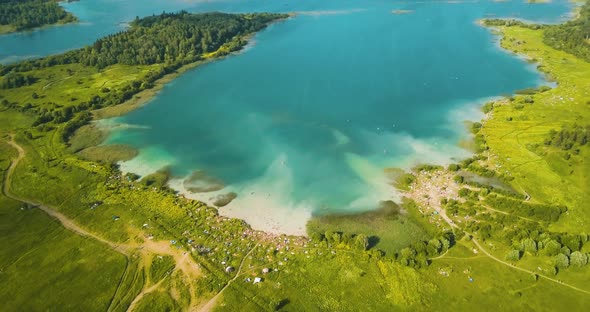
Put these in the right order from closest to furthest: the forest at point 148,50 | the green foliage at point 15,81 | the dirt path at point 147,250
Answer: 1. the dirt path at point 147,250
2. the forest at point 148,50
3. the green foliage at point 15,81

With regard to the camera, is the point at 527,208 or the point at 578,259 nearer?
the point at 578,259

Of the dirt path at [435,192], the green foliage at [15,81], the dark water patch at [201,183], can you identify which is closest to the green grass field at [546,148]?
the dirt path at [435,192]

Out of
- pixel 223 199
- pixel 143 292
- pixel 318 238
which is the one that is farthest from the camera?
pixel 223 199

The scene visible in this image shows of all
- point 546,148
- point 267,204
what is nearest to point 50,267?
point 267,204

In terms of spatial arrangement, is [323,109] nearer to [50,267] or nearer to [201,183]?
[201,183]

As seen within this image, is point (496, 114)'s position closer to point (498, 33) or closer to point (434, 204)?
point (434, 204)

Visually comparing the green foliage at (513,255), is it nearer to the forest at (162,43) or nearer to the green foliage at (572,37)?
the green foliage at (572,37)
